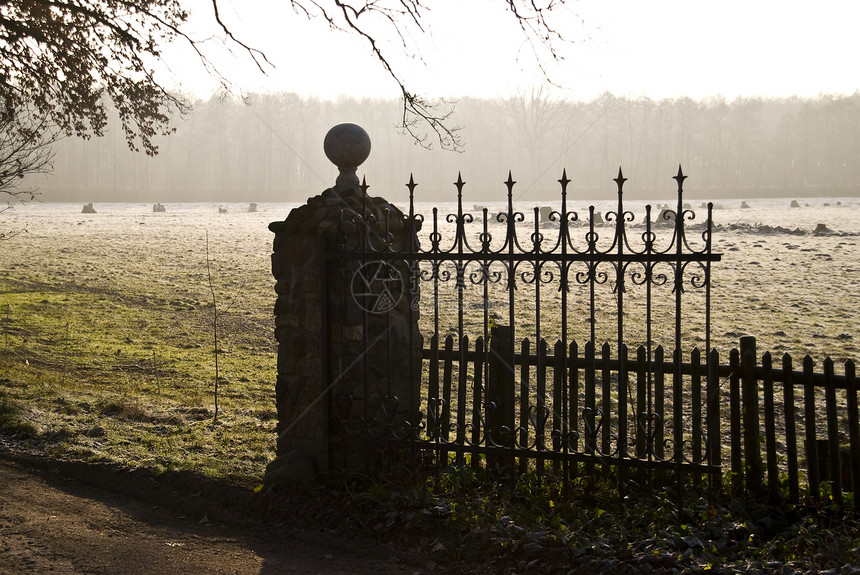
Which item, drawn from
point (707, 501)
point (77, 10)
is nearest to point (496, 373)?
point (707, 501)

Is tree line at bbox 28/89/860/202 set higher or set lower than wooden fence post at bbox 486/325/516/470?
higher

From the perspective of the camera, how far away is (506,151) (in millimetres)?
80500

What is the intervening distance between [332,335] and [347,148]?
5.06 feet

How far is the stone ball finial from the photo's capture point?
601cm

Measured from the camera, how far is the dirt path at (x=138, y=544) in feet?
15.9

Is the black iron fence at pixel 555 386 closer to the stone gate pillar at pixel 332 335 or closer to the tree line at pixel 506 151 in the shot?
the stone gate pillar at pixel 332 335

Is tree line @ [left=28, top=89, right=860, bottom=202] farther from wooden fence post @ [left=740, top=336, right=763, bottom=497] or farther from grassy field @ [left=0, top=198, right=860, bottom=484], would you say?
wooden fence post @ [left=740, top=336, right=763, bottom=497]

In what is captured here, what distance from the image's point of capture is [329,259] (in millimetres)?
5824

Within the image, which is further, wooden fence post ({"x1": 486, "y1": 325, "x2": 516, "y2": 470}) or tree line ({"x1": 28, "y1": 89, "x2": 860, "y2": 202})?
tree line ({"x1": 28, "y1": 89, "x2": 860, "y2": 202})

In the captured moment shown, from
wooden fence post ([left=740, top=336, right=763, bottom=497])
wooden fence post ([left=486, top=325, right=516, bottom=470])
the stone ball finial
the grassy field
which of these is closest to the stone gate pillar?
the stone ball finial

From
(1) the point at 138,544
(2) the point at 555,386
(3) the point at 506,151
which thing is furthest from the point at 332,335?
(3) the point at 506,151

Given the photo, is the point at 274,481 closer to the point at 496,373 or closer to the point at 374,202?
the point at 496,373

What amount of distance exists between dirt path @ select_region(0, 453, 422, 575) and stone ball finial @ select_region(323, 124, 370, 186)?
287cm


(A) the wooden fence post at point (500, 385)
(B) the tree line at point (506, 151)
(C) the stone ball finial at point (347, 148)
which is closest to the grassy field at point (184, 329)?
(A) the wooden fence post at point (500, 385)
